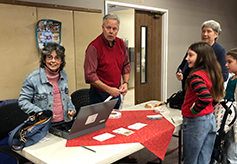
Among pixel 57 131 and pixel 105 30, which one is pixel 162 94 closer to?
pixel 105 30

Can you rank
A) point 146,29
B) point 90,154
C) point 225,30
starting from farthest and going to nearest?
point 225,30
point 146,29
point 90,154

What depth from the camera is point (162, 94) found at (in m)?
5.82

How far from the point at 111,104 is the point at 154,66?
384 cm

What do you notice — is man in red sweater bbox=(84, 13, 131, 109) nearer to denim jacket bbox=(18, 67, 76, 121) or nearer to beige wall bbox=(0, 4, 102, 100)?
denim jacket bbox=(18, 67, 76, 121)

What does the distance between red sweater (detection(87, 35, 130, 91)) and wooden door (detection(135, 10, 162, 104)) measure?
267 centimetres

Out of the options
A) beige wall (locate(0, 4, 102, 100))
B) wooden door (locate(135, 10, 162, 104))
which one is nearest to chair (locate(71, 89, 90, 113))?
beige wall (locate(0, 4, 102, 100))

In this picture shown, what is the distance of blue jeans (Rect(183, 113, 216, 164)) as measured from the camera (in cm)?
205

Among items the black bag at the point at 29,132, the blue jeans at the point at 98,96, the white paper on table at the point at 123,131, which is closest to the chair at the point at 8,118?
the black bag at the point at 29,132

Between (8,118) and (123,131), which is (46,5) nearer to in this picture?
(8,118)

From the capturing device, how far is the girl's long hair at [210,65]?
2.03 metres

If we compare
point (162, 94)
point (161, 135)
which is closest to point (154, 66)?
point (162, 94)

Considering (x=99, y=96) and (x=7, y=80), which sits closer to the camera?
(x=99, y=96)

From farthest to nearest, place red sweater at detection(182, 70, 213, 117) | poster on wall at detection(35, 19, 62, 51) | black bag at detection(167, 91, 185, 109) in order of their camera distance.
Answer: poster on wall at detection(35, 19, 62, 51) < black bag at detection(167, 91, 185, 109) < red sweater at detection(182, 70, 213, 117)

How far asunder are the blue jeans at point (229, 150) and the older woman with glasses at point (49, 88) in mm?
1614
